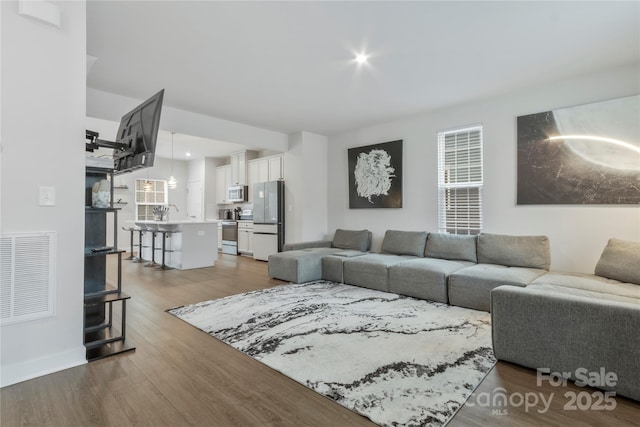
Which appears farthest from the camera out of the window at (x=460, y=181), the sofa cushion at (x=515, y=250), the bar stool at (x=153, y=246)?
the bar stool at (x=153, y=246)

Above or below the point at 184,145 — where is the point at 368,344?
below

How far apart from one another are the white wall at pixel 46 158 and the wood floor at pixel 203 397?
221 millimetres

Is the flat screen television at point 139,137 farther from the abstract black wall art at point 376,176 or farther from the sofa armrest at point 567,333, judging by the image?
the abstract black wall art at point 376,176

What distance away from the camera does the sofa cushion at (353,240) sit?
5.42m

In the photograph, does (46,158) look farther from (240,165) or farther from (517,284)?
(240,165)

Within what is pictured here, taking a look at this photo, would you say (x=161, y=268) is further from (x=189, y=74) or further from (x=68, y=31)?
(x=68, y=31)

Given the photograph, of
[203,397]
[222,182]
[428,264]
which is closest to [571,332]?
[428,264]

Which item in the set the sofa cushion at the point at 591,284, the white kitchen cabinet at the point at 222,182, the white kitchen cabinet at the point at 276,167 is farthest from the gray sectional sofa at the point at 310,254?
the white kitchen cabinet at the point at 222,182

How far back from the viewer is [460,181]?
4.60 meters

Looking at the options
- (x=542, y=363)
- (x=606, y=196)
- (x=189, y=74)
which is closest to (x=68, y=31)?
(x=189, y=74)

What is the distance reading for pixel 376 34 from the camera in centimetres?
276

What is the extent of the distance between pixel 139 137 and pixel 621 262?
454cm

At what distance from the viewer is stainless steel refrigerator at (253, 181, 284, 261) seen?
21.3 ft

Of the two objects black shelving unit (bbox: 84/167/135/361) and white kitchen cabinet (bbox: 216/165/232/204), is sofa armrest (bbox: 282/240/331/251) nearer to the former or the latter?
black shelving unit (bbox: 84/167/135/361)
